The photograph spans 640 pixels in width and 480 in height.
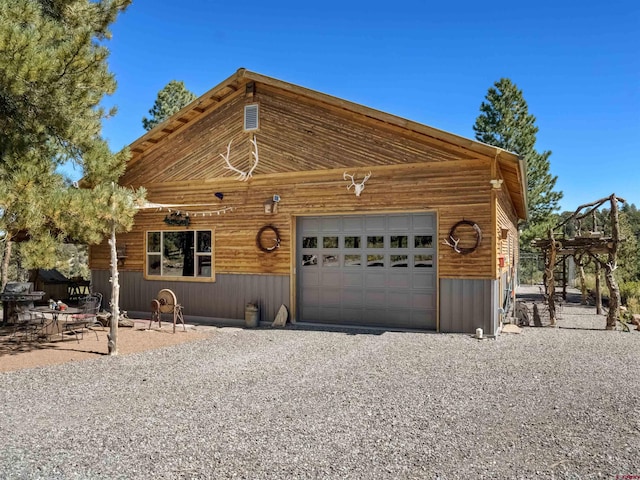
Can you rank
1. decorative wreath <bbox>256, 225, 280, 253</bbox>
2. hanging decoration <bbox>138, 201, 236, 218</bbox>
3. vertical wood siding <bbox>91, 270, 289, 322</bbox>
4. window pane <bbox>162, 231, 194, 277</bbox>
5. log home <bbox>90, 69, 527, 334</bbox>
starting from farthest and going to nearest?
1. window pane <bbox>162, 231, 194, 277</bbox>
2. hanging decoration <bbox>138, 201, 236, 218</bbox>
3. vertical wood siding <bbox>91, 270, 289, 322</bbox>
4. decorative wreath <bbox>256, 225, 280, 253</bbox>
5. log home <bbox>90, 69, 527, 334</bbox>

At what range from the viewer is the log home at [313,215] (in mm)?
9070

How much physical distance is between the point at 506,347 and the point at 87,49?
8675 millimetres

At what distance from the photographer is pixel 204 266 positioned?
1152 cm

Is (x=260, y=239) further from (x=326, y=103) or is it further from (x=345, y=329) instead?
(x=326, y=103)

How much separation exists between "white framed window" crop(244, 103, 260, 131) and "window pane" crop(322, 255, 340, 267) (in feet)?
11.8

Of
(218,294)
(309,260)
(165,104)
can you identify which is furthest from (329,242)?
(165,104)

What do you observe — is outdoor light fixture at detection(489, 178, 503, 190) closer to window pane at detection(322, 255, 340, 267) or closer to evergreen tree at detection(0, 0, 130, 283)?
window pane at detection(322, 255, 340, 267)

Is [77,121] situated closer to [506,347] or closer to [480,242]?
[480,242]

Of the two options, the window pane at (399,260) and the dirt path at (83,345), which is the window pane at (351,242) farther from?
the dirt path at (83,345)

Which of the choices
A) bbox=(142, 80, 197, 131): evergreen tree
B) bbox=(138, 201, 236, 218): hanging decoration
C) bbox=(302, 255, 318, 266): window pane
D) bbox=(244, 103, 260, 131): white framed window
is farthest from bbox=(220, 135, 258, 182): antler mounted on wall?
bbox=(142, 80, 197, 131): evergreen tree

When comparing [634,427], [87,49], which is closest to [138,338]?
[87,49]

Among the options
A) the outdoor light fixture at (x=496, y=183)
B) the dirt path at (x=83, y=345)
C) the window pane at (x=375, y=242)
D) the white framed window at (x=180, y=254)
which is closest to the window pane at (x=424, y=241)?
the window pane at (x=375, y=242)

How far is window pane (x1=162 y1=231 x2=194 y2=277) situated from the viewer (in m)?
11.7

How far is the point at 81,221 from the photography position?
7129mm
